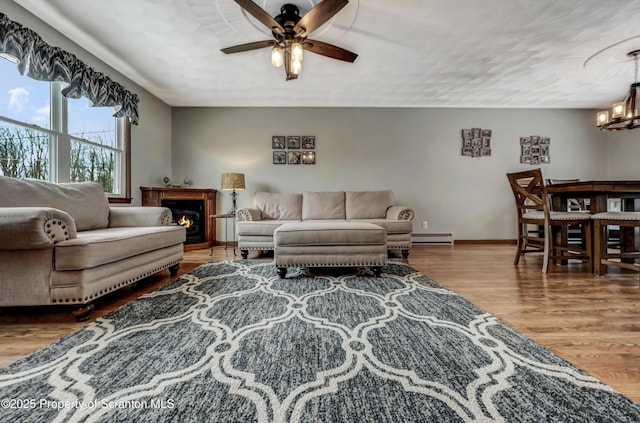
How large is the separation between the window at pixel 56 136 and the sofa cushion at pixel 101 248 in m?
1.35

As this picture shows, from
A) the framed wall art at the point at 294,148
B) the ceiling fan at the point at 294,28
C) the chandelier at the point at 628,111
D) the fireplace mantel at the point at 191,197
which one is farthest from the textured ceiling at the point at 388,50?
the fireplace mantel at the point at 191,197

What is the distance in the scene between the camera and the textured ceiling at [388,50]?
215 centimetres

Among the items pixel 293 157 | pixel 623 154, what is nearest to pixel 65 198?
pixel 293 157

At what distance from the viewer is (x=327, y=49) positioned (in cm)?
229

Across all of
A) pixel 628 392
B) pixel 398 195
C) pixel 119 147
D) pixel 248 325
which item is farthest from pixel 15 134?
pixel 398 195

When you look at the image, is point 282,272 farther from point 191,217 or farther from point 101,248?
point 191,217

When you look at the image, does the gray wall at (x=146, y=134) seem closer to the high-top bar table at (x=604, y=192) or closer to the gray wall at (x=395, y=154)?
the gray wall at (x=395, y=154)

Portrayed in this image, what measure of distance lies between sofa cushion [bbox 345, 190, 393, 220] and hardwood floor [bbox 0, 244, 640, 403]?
Result: 122 centimetres

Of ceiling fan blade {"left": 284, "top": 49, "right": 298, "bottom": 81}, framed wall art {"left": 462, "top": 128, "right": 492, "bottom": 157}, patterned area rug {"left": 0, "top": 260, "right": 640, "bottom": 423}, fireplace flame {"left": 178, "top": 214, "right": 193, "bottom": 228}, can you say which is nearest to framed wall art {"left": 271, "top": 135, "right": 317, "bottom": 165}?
fireplace flame {"left": 178, "top": 214, "right": 193, "bottom": 228}

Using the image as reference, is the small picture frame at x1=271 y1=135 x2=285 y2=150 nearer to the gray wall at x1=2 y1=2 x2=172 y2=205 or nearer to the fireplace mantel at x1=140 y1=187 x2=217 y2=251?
the fireplace mantel at x1=140 y1=187 x2=217 y2=251

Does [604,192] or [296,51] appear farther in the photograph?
[604,192]

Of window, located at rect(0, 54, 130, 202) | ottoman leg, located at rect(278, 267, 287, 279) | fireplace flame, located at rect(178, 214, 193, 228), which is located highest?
window, located at rect(0, 54, 130, 202)

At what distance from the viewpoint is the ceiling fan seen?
5.74 ft

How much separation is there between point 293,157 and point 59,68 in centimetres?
282
